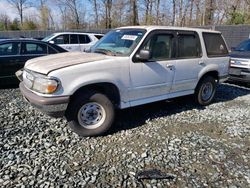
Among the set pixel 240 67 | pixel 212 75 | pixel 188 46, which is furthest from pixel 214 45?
pixel 240 67

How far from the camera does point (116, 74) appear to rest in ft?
13.7

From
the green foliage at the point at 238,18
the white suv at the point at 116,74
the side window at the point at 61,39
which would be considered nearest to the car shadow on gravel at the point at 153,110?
the white suv at the point at 116,74

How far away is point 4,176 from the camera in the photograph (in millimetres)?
3088

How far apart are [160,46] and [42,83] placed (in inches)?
92.7

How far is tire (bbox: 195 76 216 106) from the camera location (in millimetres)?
5918

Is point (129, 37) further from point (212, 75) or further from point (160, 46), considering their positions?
point (212, 75)

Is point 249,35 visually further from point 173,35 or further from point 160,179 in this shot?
point 160,179

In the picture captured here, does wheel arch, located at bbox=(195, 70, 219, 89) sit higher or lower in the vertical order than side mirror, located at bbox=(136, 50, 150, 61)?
lower

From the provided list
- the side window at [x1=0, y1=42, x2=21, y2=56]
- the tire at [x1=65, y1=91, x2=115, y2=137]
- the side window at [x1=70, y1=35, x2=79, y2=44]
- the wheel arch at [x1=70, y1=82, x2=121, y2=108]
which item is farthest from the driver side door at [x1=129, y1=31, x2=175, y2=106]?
the side window at [x1=70, y1=35, x2=79, y2=44]

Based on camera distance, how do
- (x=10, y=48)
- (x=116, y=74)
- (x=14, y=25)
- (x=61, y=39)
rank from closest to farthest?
(x=116, y=74) < (x=10, y=48) < (x=61, y=39) < (x=14, y=25)

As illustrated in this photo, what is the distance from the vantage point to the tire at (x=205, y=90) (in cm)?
592

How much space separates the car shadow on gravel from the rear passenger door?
573mm

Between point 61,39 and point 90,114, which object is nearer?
point 90,114

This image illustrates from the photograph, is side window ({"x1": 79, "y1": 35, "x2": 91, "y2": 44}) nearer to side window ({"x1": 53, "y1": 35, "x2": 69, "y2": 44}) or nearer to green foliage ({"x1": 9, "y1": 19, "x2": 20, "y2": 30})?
side window ({"x1": 53, "y1": 35, "x2": 69, "y2": 44})
